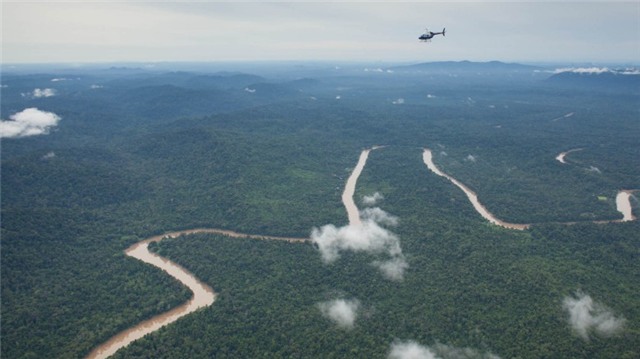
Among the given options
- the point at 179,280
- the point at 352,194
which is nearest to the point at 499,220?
the point at 352,194

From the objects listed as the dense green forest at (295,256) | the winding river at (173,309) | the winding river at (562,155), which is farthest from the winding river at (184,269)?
the winding river at (562,155)

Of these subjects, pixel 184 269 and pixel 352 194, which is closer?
pixel 184 269

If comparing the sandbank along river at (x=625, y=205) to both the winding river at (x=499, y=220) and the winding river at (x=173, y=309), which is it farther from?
the winding river at (x=173, y=309)

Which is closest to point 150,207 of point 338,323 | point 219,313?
point 219,313

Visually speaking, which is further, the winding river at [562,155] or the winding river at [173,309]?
the winding river at [562,155]

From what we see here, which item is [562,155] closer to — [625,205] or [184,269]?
[625,205]

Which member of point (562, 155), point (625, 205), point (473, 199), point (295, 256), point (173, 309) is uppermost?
point (562, 155)

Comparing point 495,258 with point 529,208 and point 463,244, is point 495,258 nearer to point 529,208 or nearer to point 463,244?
point 463,244

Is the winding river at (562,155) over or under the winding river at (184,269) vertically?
over

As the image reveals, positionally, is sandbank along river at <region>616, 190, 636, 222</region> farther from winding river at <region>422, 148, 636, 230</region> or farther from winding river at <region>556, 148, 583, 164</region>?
winding river at <region>556, 148, 583, 164</region>

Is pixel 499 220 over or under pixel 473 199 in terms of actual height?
under

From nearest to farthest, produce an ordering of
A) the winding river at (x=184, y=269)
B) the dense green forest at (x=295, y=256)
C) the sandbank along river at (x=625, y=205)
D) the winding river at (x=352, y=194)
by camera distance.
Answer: the dense green forest at (x=295, y=256) → the winding river at (x=184, y=269) → the sandbank along river at (x=625, y=205) → the winding river at (x=352, y=194)

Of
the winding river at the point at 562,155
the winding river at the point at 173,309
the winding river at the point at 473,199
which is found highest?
the winding river at the point at 562,155

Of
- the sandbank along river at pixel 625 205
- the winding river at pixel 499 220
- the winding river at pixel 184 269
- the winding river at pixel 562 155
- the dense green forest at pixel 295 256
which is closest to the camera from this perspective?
the dense green forest at pixel 295 256
